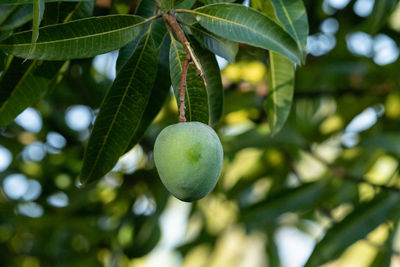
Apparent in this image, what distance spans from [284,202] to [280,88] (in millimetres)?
862

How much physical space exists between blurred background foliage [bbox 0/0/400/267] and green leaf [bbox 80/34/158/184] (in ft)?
3.04

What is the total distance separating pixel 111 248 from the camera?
2.61 metres

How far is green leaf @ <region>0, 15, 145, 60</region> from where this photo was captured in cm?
87

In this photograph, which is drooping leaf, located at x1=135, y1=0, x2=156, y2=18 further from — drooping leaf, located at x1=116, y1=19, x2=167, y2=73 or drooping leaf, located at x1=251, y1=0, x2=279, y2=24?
drooping leaf, located at x1=251, y1=0, x2=279, y2=24

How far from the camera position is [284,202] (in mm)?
1936

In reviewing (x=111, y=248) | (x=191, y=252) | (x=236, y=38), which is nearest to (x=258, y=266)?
(x=191, y=252)

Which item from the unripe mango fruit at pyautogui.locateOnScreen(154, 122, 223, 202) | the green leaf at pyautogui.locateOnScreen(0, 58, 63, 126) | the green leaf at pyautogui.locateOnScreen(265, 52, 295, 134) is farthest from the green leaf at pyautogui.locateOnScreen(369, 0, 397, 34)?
the green leaf at pyautogui.locateOnScreen(0, 58, 63, 126)

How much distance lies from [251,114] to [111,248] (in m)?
0.97

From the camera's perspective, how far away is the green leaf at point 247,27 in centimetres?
94

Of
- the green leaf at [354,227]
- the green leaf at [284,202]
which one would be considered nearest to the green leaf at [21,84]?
the green leaf at [354,227]

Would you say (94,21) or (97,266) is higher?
(94,21)

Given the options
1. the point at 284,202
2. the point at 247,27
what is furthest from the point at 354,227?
the point at 247,27

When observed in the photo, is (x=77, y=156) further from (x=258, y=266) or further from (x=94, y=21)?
(x=94, y=21)

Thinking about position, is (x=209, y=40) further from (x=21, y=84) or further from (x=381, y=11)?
(x=381, y=11)
